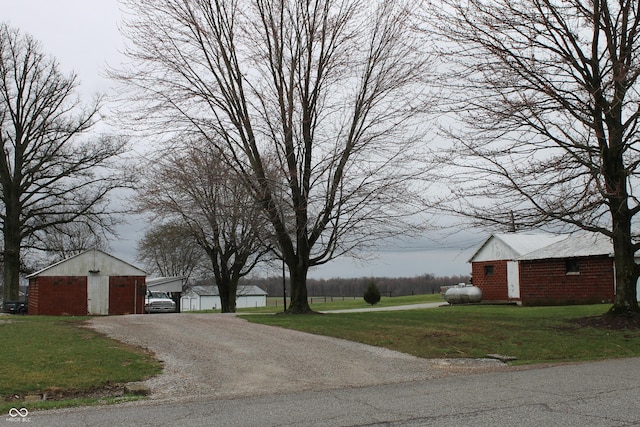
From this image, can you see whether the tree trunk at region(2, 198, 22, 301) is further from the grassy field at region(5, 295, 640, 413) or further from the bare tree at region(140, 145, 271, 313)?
the grassy field at region(5, 295, 640, 413)

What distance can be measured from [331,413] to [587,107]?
12.1m

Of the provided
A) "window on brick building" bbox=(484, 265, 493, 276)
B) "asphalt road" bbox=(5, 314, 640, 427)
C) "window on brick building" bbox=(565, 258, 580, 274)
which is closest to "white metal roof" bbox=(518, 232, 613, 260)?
"window on brick building" bbox=(565, 258, 580, 274)

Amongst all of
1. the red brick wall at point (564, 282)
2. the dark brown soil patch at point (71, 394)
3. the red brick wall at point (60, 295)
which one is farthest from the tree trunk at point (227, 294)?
the dark brown soil patch at point (71, 394)

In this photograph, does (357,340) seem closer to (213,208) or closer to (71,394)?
(71,394)

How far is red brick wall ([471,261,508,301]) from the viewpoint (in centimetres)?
3678

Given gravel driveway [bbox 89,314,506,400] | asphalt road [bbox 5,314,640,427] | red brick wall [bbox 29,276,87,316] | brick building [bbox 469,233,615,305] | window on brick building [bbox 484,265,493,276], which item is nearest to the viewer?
asphalt road [bbox 5,314,640,427]

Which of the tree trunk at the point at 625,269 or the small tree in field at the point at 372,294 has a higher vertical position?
the tree trunk at the point at 625,269

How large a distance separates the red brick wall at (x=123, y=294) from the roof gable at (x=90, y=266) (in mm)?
374

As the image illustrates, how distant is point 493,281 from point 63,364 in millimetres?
30565

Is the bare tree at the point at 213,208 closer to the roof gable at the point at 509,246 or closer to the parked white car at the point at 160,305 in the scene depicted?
the parked white car at the point at 160,305

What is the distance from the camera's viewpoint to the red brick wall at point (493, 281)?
36.8m

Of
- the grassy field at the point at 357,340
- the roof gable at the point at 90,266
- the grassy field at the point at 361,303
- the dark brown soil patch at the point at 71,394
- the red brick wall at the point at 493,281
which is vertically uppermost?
the roof gable at the point at 90,266

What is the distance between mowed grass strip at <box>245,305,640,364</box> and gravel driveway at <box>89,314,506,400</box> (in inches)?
33.0

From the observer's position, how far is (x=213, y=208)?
3012cm
